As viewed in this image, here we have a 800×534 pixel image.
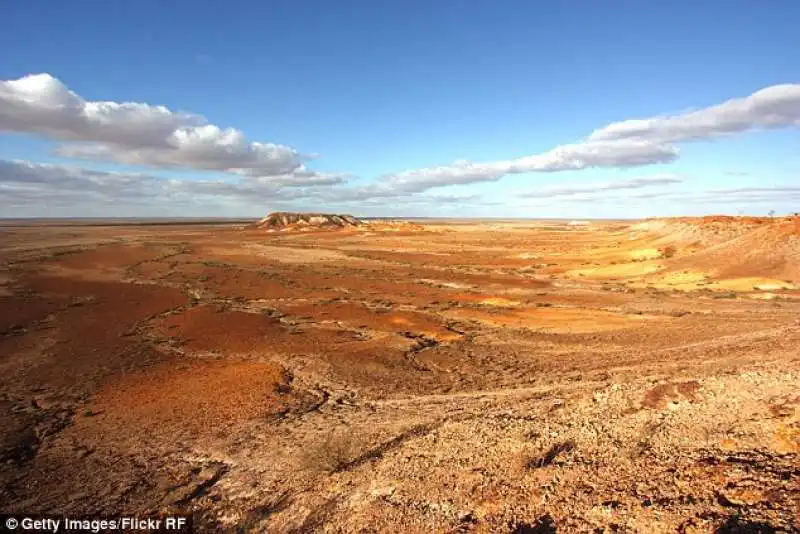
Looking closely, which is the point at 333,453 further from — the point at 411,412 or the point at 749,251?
the point at 749,251

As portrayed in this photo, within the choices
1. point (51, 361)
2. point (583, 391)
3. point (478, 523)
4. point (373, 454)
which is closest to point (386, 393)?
point (373, 454)

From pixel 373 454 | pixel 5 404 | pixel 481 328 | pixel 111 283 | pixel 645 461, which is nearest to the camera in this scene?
pixel 645 461

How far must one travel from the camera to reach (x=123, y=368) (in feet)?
38.5

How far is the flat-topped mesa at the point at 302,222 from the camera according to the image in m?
93.6

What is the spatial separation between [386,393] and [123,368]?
6887mm

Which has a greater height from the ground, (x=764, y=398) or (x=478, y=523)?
(x=764, y=398)

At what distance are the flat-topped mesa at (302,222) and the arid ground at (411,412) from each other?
7345 cm

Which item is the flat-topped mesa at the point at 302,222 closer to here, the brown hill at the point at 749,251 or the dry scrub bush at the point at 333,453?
the brown hill at the point at 749,251

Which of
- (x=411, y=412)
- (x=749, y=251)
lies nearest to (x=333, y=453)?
(x=411, y=412)

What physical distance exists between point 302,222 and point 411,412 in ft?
301

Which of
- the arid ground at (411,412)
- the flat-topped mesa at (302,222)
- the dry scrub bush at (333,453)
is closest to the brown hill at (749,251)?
the arid ground at (411,412)

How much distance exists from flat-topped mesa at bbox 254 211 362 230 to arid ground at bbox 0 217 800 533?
7345 centimetres

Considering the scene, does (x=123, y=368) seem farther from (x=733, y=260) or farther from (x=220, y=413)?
(x=733, y=260)

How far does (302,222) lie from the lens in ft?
318
